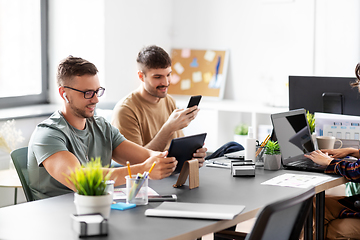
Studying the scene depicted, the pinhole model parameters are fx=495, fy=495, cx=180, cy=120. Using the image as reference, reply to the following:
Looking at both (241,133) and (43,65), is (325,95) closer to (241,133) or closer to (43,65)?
(241,133)

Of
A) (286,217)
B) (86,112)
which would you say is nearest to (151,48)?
(86,112)

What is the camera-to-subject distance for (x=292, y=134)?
263cm

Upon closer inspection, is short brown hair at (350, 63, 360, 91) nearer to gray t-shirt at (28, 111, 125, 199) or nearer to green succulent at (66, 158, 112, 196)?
gray t-shirt at (28, 111, 125, 199)

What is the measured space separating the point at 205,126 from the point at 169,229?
3071 mm

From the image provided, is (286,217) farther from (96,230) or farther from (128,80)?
(128,80)

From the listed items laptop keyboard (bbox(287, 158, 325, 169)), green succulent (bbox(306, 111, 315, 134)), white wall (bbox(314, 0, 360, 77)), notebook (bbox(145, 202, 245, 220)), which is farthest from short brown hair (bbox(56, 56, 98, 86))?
white wall (bbox(314, 0, 360, 77))

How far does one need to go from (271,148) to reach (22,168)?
3.92ft

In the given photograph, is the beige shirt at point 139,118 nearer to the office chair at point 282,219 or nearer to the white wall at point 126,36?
the white wall at point 126,36

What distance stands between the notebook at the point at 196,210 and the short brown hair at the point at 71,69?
802 millimetres

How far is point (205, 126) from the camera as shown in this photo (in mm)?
4594

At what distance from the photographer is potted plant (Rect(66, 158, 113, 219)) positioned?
153cm

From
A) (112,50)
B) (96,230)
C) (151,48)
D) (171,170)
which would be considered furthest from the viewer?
(112,50)

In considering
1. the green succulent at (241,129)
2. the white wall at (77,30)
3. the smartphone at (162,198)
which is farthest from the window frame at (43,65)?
the smartphone at (162,198)

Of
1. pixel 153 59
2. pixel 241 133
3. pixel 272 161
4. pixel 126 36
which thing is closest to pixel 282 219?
pixel 272 161
